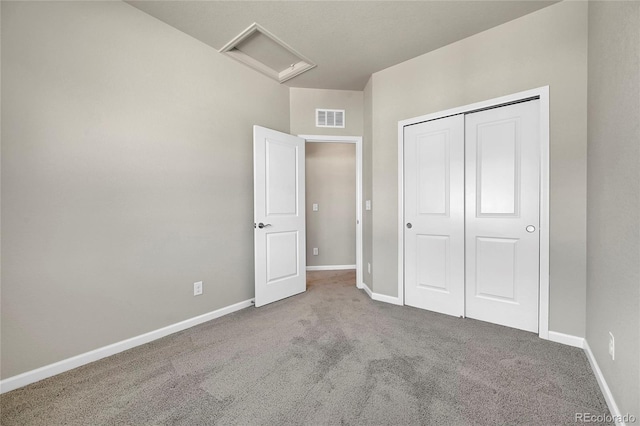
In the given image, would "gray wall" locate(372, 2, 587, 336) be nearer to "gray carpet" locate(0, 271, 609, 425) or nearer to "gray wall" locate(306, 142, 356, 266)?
"gray carpet" locate(0, 271, 609, 425)

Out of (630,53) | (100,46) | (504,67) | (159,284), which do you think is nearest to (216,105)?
(100,46)

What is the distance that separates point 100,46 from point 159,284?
187 centimetres

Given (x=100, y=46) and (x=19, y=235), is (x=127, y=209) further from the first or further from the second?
(x=100, y=46)

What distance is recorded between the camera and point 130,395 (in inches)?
60.1

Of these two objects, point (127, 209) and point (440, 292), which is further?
point (440, 292)

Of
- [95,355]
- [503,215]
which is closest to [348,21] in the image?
[503,215]

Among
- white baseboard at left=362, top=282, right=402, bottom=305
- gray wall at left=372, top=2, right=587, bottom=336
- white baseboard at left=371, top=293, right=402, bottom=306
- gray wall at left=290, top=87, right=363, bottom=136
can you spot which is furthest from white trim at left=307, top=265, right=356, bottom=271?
gray wall at left=372, top=2, right=587, bottom=336

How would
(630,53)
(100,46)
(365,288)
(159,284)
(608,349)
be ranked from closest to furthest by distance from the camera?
(630,53)
(608,349)
(100,46)
(159,284)
(365,288)

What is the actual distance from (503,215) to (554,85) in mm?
1083

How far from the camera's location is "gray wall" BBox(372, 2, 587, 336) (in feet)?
6.48

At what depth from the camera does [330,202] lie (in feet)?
15.7

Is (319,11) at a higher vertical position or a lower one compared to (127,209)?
higher

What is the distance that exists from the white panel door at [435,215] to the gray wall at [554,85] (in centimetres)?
31

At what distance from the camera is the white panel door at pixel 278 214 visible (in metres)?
2.89
